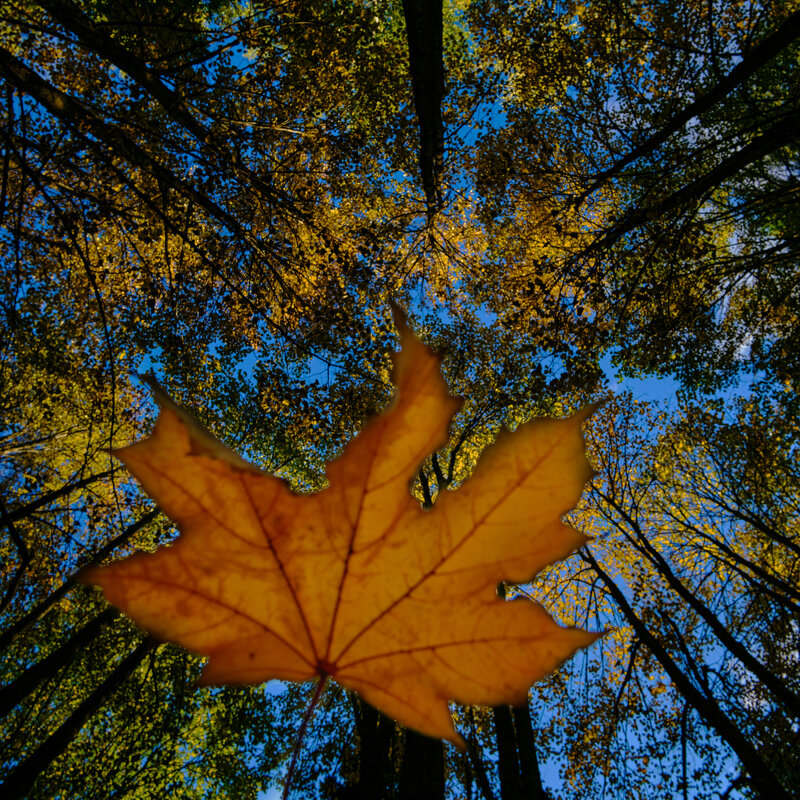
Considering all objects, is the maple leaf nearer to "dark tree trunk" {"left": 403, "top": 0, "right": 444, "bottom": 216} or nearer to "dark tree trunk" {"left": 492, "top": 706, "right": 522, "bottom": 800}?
"dark tree trunk" {"left": 492, "top": 706, "right": 522, "bottom": 800}

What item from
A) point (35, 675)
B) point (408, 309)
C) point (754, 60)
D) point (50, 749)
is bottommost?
point (50, 749)

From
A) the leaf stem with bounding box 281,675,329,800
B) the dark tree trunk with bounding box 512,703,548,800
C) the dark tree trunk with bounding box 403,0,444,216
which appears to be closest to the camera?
the leaf stem with bounding box 281,675,329,800

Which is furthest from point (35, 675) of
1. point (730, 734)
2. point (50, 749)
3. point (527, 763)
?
point (730, 734)

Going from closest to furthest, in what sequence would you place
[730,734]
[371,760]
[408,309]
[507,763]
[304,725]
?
[304,725] → [730,734] → [507,763] → [371,760] → [408,309]

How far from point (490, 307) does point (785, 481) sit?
856cm

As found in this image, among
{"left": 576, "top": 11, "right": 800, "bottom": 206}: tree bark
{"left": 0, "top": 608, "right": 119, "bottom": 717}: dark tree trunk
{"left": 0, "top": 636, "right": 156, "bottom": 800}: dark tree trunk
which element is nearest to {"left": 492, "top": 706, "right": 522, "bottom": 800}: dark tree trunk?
{"left": 0, "top": 636, "right": 156, "bottom": 800}: dark tree trunk

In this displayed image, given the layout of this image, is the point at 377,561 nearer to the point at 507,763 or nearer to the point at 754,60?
the point at 754,60

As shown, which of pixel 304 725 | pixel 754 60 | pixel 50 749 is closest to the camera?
pixel 304 725

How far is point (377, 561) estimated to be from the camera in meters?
0.72

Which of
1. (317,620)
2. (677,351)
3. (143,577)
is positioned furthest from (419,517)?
(677,351)

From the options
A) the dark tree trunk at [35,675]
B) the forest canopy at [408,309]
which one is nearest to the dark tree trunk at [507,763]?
the forest canopy at [408,309]

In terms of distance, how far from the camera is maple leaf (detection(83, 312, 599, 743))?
23.9 inches

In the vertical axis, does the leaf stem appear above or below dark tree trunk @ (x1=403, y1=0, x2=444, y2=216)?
below

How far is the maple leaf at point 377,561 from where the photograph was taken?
0.61 m
